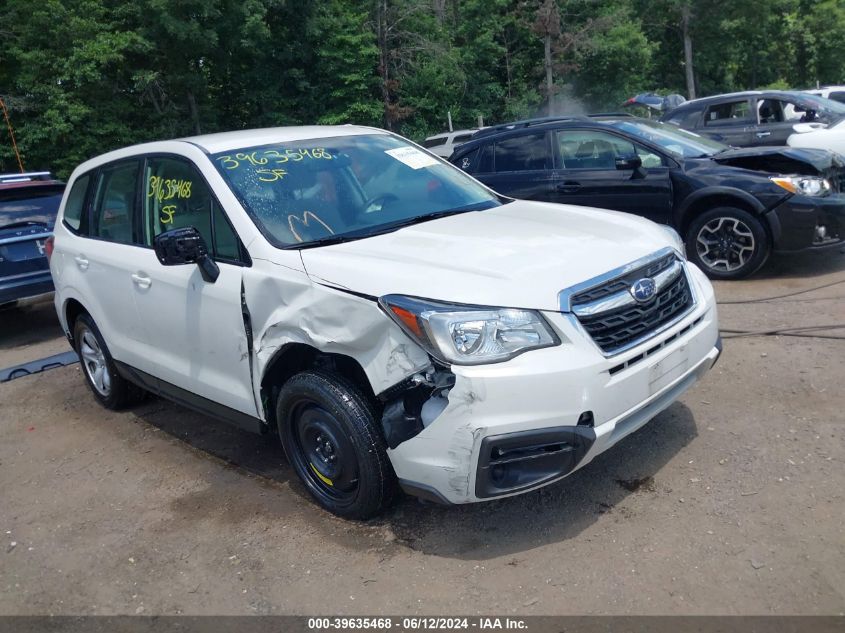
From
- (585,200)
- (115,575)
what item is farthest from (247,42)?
(115,575)

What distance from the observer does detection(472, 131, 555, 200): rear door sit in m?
8.09

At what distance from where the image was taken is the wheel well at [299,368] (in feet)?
11.3

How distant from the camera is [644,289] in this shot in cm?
339

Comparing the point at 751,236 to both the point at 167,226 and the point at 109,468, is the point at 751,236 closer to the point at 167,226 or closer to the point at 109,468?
the point at 167,226

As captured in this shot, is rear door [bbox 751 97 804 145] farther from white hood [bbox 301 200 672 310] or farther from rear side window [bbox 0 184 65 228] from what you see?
rear side window [bbox 0 184 65 228]

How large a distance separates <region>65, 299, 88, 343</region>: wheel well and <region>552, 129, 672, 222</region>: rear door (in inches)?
186

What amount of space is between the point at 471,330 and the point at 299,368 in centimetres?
109

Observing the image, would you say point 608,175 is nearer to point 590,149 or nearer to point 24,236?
point 590,149

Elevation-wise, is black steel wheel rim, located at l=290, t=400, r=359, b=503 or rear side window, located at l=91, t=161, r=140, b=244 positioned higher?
rear side window, located at l=91, t=161, r=140, b=244

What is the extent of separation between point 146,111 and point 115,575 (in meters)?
23.1

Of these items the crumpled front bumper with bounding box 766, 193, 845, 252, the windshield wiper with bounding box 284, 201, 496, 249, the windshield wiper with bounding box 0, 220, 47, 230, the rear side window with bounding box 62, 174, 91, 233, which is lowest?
the crumpled front bumper with bounding box 766, 193, 845, 252

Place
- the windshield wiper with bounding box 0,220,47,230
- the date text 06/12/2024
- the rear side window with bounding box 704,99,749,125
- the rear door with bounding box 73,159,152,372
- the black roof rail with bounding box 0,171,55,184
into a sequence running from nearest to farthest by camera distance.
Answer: the date text 06/12/2024 < the rear door with bounding box 73,159,152,372 < the windshield wiper with bounding box 0,220,47,230 < the black roof rail with bounding box 0,171,55,184 < the rear side window with bounding box 704,99,749,125

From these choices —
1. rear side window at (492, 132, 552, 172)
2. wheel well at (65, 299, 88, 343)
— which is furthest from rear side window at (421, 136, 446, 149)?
wheel well at (65, 299, 88, 343)

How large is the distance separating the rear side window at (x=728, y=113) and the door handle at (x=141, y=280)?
33.8 ft
